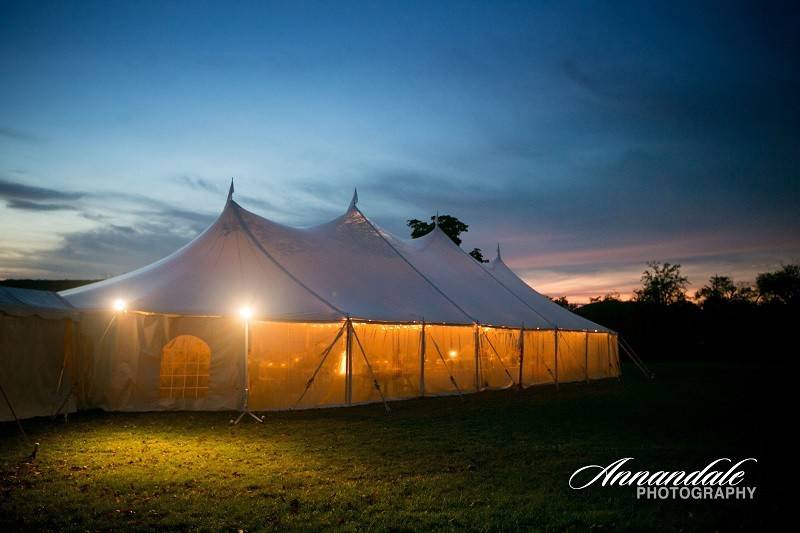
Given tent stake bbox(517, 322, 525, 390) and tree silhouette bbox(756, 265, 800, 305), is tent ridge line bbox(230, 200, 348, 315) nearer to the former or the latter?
tent stake bbox(517, 322, 525, 390)

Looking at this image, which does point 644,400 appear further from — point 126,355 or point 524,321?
point 126,355

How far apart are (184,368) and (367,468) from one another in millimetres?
5829

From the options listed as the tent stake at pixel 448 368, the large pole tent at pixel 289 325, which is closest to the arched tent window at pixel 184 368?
the large pole tent at pixel 289 325

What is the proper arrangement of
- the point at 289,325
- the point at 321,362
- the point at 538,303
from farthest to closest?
the point at 538,303
the point at 289,325
the point at 321,362

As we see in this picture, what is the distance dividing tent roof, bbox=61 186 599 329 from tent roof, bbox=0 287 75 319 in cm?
100

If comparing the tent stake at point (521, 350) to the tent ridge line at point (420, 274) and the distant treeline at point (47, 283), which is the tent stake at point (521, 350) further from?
the distant treeline at point (47, 283)

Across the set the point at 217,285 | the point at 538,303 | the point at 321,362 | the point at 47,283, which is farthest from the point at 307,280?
the point at 47,283

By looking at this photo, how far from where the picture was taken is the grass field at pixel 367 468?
176 inches

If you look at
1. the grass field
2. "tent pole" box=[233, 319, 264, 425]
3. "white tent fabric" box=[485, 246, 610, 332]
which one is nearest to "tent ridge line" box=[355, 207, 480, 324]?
the grass field

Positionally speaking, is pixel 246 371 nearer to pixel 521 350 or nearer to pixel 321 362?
pixel 321 362

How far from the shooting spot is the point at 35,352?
9.09m

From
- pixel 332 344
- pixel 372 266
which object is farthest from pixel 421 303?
pixel 332 344

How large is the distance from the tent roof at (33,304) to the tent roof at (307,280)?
3.26 ft

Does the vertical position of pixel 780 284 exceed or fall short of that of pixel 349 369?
it exceeds it
